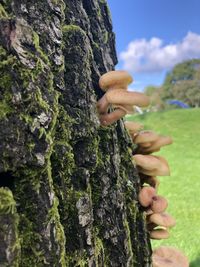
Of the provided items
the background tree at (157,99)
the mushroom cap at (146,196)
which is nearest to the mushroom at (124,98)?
the mushroom cap at (146,196)

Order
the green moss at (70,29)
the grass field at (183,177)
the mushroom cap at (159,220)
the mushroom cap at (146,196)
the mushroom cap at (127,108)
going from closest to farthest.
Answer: the green moss at (70,29) → the mushroom cap at (127,108) → the mushroom cap at (146,196) → the mushroom cap at (159,220) → the grass field at (183,177)

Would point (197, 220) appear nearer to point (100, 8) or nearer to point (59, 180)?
point (100, 8)

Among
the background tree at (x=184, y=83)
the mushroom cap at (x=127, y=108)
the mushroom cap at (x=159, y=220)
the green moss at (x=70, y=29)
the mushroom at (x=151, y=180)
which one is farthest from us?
the background tree at (x=184, y=83)


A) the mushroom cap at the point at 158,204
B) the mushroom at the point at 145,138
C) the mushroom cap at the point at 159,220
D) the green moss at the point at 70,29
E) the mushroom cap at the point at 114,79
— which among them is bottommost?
the mushroom cap at the point at 159,220

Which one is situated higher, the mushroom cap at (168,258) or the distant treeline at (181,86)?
the distant treeline at (181,86)

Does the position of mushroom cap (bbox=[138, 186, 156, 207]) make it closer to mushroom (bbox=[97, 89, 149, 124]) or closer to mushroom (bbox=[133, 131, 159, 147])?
mushroom (bbox=[133, 131, 159, 147])

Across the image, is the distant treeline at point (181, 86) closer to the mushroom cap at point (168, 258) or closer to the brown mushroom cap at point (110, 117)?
the mushroom cap at point (168, 258)
